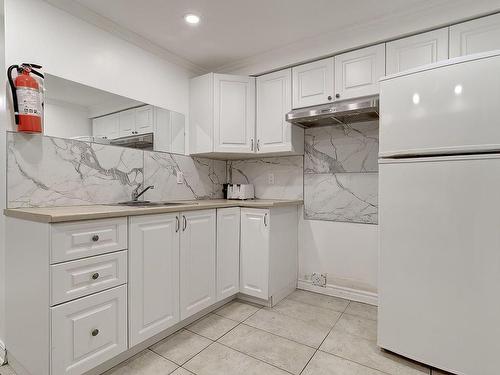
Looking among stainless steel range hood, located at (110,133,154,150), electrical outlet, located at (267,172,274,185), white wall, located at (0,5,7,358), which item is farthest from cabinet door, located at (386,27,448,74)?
white wall, located at (0,5,7,358)

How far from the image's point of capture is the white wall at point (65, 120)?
1.73m

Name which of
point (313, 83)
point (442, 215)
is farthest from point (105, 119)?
point (442, 215)

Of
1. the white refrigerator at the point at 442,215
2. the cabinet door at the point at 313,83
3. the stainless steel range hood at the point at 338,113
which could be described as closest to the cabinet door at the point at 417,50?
the stainless steel range hood at the point at 338,113

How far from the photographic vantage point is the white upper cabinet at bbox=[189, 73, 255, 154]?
8.64 feet

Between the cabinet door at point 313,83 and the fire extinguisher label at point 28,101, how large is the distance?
1.96 m

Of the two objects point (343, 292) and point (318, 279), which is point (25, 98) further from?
point (343, 292)

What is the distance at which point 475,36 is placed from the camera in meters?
1.78

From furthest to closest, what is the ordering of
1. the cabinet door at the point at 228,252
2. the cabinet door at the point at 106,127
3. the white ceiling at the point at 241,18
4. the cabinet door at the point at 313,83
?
the cabinet door at the point at 313,83 → the cabinet door at the point at 228,252 → the cabinet door at the point at 106,127 → the white ceiling at the point at 241,18

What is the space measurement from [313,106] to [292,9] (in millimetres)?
782

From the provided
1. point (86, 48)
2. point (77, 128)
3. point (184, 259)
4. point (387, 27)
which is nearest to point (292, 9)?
point (387, 27)

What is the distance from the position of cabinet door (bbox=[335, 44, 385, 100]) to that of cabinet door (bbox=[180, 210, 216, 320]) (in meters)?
1.55

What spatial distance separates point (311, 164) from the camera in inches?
106

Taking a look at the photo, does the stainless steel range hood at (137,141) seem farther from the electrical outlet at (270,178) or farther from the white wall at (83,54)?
the electrical outlet at (270,178)

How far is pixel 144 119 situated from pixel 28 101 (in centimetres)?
87
